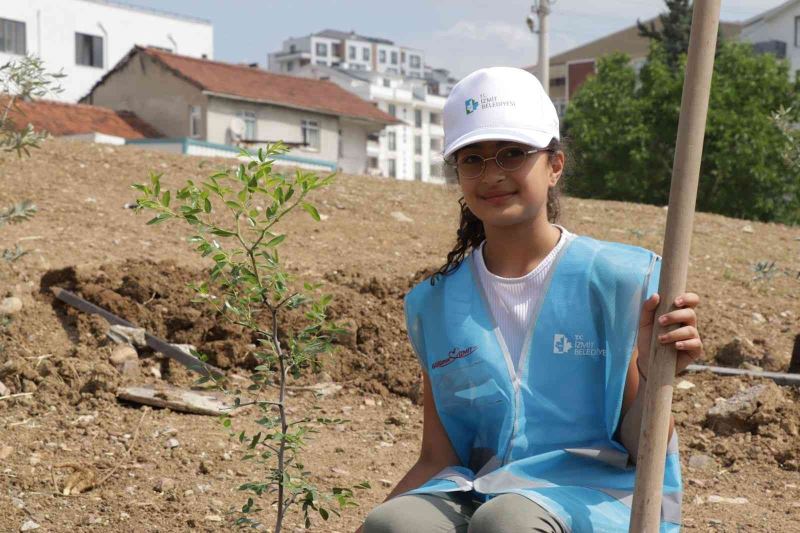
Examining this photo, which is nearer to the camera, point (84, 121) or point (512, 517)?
point (512, 517)

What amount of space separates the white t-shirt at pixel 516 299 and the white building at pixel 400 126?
76.2m

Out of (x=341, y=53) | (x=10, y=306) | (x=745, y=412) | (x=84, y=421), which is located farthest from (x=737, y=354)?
(x=341, y=53)

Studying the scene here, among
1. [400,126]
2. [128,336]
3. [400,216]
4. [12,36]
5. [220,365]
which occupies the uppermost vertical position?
[12,36]

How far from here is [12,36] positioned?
4456 centimetres

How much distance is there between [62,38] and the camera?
4578 centimetres

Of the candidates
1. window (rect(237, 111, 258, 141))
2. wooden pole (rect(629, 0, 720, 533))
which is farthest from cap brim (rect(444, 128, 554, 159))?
window (rect(237, 111, 258, 141))

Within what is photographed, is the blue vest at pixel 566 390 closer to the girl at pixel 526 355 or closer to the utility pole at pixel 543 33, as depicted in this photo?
the girl at pixel 526 355

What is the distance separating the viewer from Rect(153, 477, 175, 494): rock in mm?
4020

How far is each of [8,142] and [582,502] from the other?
3095 millimetres

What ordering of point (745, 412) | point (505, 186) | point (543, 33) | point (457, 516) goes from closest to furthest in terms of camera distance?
point (457, 516) → point (505, 186) → point (745, 412) → point (543, 33)

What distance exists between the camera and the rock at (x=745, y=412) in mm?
4777

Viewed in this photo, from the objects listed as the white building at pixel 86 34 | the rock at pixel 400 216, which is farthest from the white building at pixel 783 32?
the rock at pixel 400 216

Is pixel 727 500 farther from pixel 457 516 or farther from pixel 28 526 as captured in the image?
pixel 28 526

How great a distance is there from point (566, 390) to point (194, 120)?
35.0 metres
